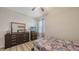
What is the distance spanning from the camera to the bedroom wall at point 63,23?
1336 millimetres

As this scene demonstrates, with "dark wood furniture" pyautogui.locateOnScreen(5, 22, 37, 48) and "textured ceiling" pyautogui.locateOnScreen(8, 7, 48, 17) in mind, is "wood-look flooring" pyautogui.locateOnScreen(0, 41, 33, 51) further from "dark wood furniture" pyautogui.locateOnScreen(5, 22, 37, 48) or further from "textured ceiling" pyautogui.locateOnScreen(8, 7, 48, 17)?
"textured ceiling" pyautogui.locateOnScreen(8, 7, 48, 17)

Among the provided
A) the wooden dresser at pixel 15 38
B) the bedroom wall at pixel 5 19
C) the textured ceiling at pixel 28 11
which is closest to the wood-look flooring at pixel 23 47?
the wooden dresser at pixel 15 38

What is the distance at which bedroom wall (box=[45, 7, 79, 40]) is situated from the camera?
134 cm

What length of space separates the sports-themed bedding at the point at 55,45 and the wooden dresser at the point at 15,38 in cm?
23

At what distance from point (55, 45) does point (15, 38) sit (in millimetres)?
775

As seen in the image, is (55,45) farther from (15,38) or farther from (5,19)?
(5,19)

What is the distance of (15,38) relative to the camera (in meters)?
1.44

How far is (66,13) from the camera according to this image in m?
1.39

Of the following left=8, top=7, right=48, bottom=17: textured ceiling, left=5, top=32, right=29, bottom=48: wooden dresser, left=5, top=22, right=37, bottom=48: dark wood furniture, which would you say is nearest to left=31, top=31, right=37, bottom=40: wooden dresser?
left=5, top=22, right=37, bottom=48: dark wood furniture

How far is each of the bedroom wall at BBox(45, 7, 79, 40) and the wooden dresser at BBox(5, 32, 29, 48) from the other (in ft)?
1.42

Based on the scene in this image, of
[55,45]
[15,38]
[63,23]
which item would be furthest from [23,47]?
[63,23]

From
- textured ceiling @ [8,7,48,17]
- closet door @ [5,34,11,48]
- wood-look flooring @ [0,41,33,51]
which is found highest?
textured ceiling @ [8,7,48,17]

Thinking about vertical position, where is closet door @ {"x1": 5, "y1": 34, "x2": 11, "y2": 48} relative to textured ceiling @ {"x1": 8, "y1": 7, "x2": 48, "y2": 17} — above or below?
below
